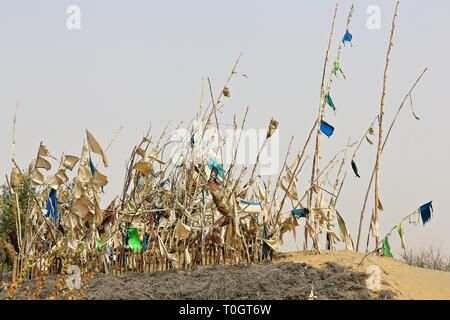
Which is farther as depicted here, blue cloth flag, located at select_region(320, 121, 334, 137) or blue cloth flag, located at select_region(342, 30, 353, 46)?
blue cloth flag, located at select_region(342, 30, 353, 46)

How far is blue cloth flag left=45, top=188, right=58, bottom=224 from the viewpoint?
489 centimetres

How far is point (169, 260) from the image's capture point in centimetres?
481

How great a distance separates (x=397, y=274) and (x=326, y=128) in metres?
1.31

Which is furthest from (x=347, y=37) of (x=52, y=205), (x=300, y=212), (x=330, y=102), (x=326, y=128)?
(x=52, y=205)

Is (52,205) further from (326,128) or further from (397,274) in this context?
(397,274)

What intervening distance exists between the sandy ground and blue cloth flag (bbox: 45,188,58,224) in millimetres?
1874

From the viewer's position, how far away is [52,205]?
4906mm

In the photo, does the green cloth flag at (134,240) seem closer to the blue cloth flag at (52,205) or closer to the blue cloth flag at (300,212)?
the blue cloth flag at (52,205)

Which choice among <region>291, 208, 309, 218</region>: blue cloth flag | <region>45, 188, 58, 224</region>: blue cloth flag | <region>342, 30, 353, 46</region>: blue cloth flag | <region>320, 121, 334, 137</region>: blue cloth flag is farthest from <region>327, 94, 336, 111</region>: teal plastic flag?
<region>45, 188, 58, 224</region>: blue cloth flag

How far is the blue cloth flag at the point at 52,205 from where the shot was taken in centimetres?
489

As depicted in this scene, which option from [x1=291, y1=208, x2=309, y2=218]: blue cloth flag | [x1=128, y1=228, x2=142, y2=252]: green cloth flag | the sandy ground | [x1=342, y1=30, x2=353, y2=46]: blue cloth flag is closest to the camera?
the sandy ground

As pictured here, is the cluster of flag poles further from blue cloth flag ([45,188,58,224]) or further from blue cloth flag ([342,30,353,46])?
blue cloth flag ([45,188,58,224])
